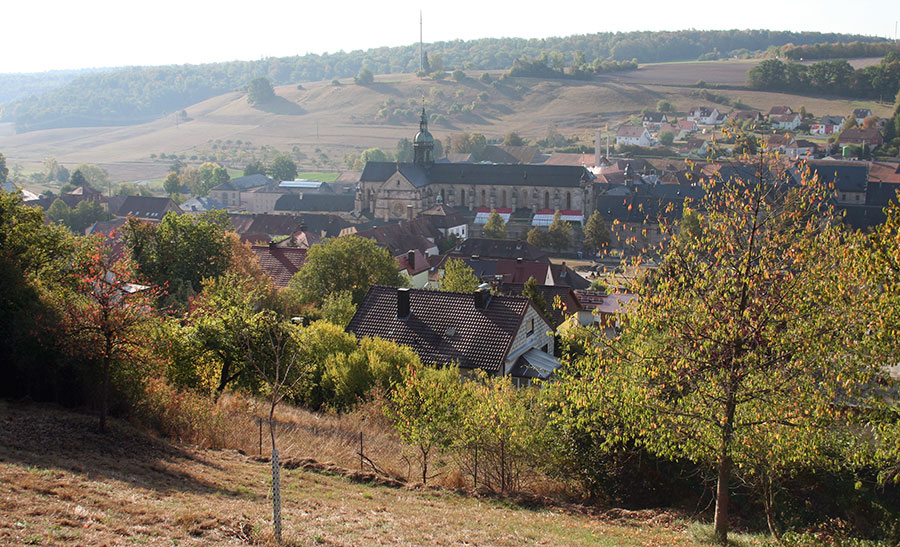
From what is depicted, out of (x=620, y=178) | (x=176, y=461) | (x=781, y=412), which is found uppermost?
(x=781, y=412)

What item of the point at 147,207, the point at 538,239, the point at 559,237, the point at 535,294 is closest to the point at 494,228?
the point at 538,239

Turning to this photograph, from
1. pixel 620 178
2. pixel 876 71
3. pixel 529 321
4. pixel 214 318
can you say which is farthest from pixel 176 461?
pixel 876 71

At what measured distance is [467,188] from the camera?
107m

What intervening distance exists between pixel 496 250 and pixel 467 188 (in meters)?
39.4

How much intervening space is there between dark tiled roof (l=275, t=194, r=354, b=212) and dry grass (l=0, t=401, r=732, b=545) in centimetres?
9252

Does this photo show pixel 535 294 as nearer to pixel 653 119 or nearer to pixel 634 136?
pixel 634 136

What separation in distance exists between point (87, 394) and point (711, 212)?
14.2 meters

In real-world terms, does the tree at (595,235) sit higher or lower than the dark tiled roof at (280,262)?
lower

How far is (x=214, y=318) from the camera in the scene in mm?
23547

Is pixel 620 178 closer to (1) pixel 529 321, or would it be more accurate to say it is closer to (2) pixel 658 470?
(1) pixel 529 321

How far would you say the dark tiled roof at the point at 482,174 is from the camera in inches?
4122

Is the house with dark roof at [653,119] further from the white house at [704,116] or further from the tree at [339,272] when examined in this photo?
the tree at [339,272]

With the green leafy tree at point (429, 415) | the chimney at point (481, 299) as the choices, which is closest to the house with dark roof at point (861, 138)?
the chimney at point (481, 299)

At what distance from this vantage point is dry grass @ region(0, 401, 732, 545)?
12.0 metres
